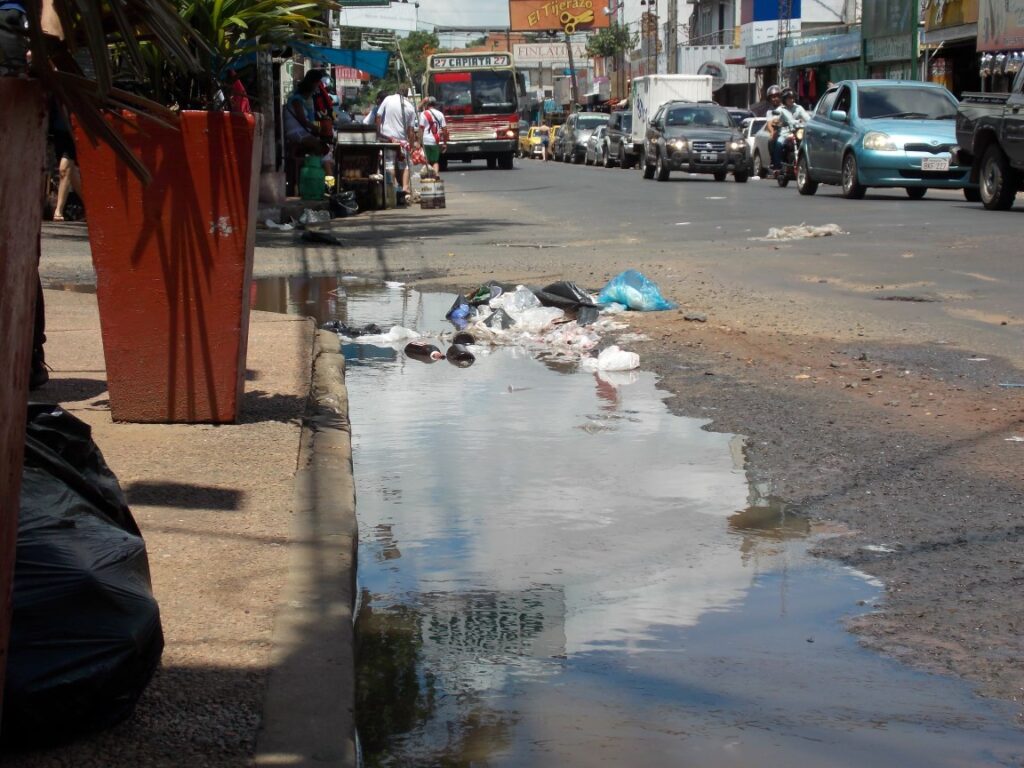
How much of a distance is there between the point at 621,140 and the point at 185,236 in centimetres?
3499

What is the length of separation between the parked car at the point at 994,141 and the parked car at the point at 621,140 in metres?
21.5

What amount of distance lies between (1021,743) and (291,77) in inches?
1175

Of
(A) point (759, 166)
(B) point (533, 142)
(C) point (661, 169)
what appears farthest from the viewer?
(B) point (533, 142)

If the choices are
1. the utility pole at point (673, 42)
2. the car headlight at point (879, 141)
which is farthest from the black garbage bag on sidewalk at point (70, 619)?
the utility pole at point (673, 42)

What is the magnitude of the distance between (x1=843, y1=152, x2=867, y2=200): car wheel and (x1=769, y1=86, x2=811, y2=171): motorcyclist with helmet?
22.6ft

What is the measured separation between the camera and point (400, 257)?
1338 centimetres

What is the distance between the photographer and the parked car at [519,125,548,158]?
184ft

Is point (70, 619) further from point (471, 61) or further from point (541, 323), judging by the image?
point (471, 61)

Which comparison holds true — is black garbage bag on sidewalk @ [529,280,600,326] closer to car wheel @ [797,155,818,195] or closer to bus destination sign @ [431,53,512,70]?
car wheel @ [797,155,818,195]

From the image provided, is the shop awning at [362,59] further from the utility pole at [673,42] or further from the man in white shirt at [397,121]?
the utility pole at [673,42]

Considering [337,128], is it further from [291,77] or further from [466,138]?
[466,138]

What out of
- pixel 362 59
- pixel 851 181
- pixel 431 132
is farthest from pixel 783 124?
pixel 362 59

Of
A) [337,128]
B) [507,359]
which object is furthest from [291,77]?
[507,359]

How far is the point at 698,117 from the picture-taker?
29.6m
